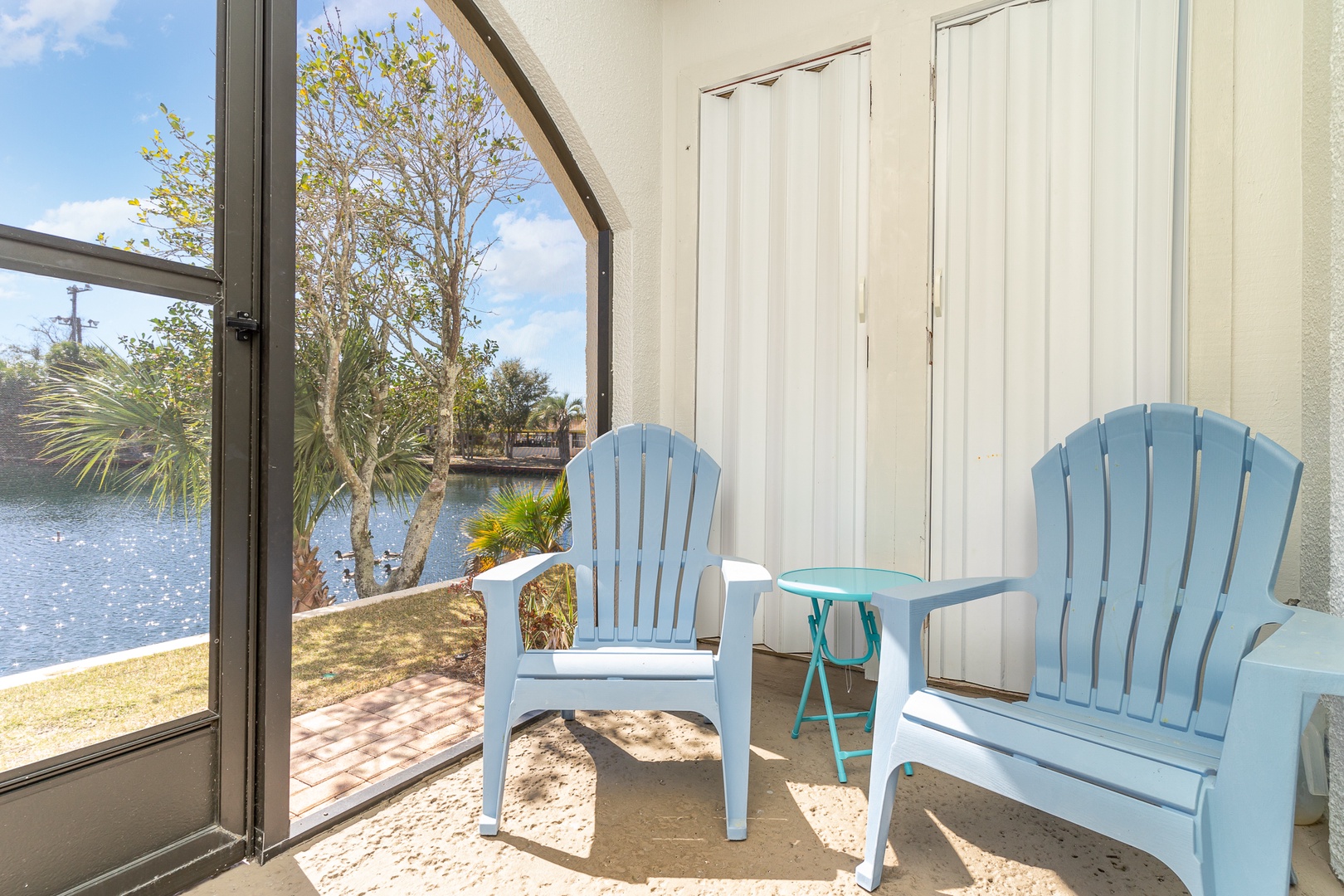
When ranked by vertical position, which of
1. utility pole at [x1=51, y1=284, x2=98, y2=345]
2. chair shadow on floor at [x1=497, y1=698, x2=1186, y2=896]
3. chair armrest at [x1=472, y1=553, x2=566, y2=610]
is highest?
utility pole at [x1=51, y1=284, x2=98, y2=345]

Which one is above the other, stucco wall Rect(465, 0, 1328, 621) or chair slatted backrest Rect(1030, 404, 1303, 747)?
stucco wall Rect(465, 0, 1328, 621)

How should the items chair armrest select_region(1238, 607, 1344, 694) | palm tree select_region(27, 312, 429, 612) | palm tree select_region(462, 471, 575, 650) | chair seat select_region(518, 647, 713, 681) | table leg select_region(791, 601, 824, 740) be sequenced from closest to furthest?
chair armrest select_region(1238, 607, 1344, 694)
palm tree select_region(27, 312, 429, 612)
chair seat select_region(518, 647, 713, 681)
table leg select_region(791, 601, 824, 740)
palm tree select_region(462, 471, 575, 650)

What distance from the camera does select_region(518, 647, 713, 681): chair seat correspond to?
1744 millimetres

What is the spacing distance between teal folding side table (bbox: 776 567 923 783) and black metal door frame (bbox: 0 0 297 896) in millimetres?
1532

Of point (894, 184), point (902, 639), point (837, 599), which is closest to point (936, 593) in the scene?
point (902, 639)

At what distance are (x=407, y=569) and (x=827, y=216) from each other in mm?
2871

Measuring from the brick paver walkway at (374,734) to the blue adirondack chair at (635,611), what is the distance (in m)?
0.63

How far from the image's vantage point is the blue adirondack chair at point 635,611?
68.7 inches

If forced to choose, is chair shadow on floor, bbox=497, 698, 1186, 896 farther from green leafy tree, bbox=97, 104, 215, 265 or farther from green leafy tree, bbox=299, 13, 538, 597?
green leafy tree, bbox=299, 13, 538, 597

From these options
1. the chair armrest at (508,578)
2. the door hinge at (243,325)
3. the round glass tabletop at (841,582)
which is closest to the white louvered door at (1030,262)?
the round glass tabletop at (841,582)

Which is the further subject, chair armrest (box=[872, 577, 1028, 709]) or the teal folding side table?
the teal folding side table

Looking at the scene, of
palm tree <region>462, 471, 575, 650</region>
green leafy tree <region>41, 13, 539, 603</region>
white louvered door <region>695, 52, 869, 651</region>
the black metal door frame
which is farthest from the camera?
green leafy tree <region>41, 13, 539, 603</region>

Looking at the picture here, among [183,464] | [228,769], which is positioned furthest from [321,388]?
[228,769]

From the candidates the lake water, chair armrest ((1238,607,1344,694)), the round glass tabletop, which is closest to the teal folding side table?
the round glass tabletop
